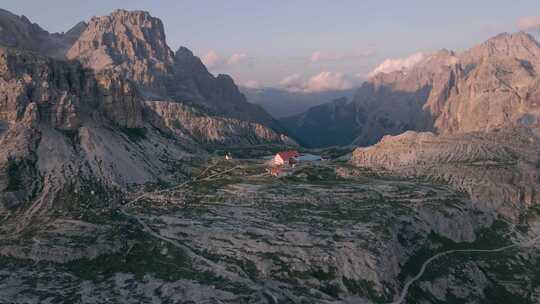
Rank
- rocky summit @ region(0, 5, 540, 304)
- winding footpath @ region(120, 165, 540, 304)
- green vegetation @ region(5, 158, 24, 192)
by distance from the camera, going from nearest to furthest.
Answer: rocky summit @ region(0, 5, 540, 304) < winding footpath @ region(120, 165, 540, 304) < green vegetation @ region(5, 158, 24, 192)

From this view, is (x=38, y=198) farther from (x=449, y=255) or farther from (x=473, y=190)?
(x=473, y=190)

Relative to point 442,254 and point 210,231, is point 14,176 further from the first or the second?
point 442,254

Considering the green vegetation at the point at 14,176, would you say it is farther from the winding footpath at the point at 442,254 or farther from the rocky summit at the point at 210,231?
the winding footpath at the point at 442,254

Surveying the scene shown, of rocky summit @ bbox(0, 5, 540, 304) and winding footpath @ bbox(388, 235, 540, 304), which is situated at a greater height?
rocky summit @ bbox(0, 5, 540, 304)

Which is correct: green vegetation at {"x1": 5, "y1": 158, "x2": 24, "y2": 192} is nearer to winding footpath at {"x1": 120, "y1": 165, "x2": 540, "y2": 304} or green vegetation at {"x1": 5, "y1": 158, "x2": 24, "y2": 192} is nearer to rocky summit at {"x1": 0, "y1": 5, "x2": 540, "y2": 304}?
rocky summit at {"x1": 0, "y1": 5, "x2": 540, "y2": 304}

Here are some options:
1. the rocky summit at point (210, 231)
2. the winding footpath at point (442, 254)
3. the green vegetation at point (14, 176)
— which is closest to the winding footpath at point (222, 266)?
the winding footpath at point (442, 254)

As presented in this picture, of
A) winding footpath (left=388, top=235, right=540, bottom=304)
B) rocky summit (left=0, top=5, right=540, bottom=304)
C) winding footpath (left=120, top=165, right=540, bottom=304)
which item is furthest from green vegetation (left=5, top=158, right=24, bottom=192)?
winding footpath (left=388, top=235, right=540, bottom=304)

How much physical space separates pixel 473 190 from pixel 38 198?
140432mm

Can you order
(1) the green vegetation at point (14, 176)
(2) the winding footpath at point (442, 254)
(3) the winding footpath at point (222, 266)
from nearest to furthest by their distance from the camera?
(3) the winding footpath at point (222, 266)
(2) the winding footpath at point (442, 254)
(1) the green vegetation at point (14, 176)

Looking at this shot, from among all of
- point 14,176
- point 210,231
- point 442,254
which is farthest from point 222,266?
point 14,176

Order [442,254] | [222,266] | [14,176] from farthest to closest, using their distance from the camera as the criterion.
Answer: [442,254] < [14,176] < [222,266]

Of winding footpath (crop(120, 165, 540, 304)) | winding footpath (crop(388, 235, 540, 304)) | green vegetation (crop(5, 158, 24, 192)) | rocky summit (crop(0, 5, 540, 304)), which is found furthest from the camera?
green vegetation (crop(5, 158, 24, 192))

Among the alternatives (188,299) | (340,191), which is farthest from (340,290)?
(340,191)

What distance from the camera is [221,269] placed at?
121812mm
